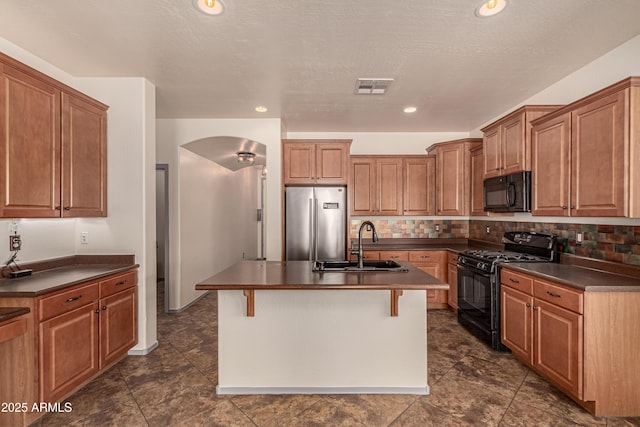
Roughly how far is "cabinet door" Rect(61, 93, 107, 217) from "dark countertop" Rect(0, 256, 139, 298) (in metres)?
0.49

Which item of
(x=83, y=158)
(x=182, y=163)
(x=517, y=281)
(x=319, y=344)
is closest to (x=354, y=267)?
(x=319, y=344)

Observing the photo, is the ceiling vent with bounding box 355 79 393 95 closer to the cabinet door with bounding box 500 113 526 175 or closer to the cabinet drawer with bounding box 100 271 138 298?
the cabinet door with bounding box 500 113 526 175

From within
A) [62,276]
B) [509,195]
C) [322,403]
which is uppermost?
[509,195]

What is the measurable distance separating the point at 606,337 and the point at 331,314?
1.88 meters

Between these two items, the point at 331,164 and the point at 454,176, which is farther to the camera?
the point at 454,176

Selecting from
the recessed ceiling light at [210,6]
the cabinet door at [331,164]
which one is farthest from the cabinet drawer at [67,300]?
the cabinet door at [331,164]

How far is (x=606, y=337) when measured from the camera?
2027 millimetres

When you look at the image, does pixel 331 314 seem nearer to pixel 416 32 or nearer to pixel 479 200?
pixel 416 32

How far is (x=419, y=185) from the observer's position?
467 centimetres

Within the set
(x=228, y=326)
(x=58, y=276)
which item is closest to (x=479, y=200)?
(x=228, y=326)

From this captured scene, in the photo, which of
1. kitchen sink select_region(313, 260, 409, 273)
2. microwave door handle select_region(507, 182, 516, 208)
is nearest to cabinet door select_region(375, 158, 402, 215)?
microwave door handle select_region(507, 182, 516, 208)

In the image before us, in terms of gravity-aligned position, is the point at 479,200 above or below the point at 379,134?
below

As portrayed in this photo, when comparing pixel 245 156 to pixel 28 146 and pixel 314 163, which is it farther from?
pixel 28 146

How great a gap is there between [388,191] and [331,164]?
3.45ft
